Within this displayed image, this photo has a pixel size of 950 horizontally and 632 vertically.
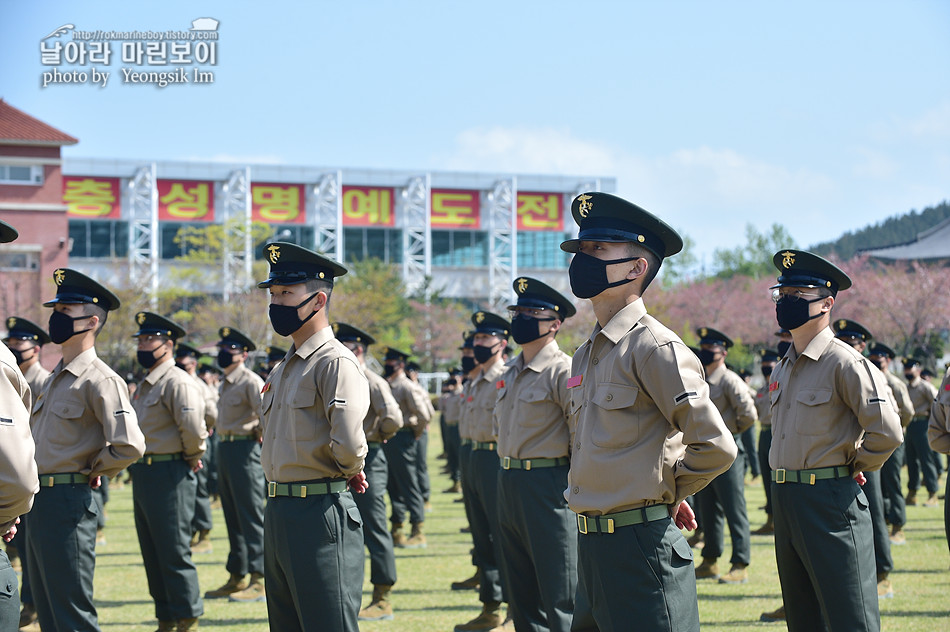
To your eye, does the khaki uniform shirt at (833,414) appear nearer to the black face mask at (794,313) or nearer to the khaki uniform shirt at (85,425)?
the black face mask at (794,313)

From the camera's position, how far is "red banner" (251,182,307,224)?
174 feet

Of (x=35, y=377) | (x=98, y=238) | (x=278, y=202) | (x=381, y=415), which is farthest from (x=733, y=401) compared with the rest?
(x=98, y=238)

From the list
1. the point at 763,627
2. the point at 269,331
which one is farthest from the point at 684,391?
the point at 269,331

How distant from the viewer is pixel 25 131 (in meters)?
37.2

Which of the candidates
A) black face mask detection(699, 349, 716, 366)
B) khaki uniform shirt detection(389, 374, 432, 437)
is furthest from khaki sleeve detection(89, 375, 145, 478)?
khaki uniform shirt detection(389, 374, 432, 437)

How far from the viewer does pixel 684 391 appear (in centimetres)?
407

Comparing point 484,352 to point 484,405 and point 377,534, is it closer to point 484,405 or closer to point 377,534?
point 484,405

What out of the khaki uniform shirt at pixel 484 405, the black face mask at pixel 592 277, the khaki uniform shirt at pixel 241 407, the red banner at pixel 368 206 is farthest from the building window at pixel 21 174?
the black face mask at pixel 592 277

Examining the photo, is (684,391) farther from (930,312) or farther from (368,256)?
(368,256)

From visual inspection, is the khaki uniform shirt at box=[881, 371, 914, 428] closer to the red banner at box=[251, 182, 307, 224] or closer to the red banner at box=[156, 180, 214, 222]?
the red banner at box=[251, 182, 307, 224]

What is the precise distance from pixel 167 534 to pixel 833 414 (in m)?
5.13

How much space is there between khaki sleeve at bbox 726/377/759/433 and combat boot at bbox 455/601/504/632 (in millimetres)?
3939

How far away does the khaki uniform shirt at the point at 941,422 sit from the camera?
7.89 metres

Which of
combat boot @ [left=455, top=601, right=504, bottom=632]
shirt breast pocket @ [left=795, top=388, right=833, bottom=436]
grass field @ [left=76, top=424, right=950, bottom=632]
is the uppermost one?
shirt breast pocket @ [left=795, top=388, right=833, bottom=436]
